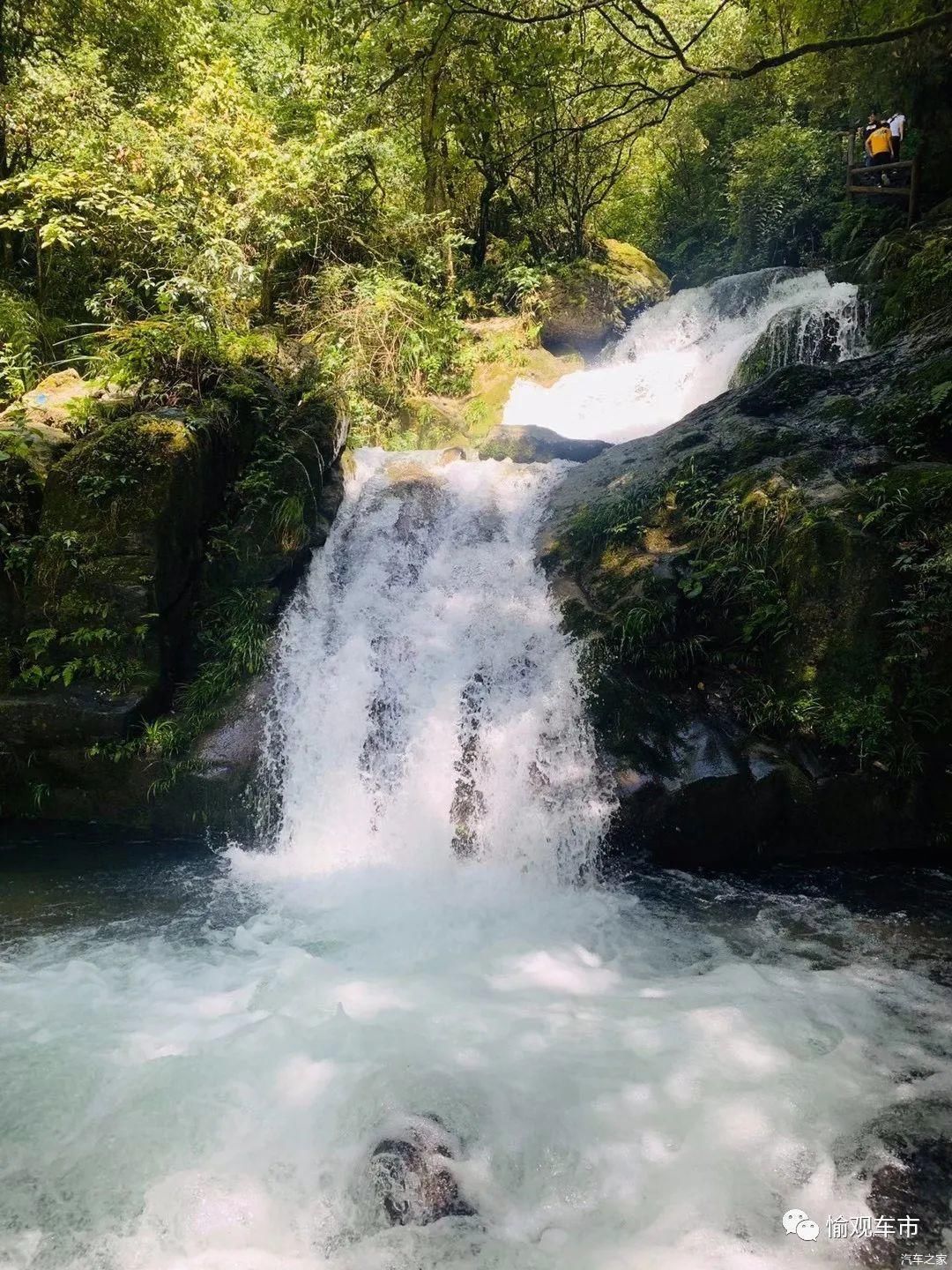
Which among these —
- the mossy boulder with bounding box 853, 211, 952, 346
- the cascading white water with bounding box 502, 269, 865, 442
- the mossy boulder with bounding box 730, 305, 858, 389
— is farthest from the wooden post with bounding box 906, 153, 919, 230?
the mossy boulder with bounding box 730, 305, 858, 389

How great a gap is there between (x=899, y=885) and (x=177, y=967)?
5.13 meters

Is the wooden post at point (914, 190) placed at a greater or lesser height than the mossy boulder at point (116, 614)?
greater

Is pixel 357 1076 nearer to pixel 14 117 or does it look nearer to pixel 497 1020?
pixel 497 1020

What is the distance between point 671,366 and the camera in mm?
13438

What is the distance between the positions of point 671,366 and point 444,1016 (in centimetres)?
1215

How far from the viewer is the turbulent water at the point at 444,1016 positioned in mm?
Result: 2922

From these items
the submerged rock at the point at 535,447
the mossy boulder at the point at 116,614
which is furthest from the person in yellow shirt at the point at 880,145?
the mossy boulder at the point at 116,614

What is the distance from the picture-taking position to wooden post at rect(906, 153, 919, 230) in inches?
459

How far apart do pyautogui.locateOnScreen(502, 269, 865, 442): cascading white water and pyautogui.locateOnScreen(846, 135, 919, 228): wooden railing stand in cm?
149

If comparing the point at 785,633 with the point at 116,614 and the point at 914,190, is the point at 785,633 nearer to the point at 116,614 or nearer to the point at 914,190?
the point at 116,614

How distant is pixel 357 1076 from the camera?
3617mm

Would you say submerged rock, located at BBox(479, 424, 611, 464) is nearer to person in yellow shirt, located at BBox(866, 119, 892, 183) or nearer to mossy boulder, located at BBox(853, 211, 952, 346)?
mossy boulder, located at BBox(853, 211, 952, 346)

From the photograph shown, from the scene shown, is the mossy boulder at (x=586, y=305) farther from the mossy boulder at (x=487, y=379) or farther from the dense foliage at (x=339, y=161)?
the dense foliage at (x=339, y=161)

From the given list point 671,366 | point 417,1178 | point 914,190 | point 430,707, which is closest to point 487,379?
point 671,366
